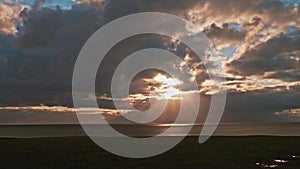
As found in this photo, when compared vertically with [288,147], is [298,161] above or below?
below

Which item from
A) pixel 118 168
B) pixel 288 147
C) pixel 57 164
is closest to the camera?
pixel 118 168

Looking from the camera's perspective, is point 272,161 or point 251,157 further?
point 251,157

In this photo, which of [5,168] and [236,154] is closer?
[5,168]

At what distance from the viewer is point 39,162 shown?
133ft

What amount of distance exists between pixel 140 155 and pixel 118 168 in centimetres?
994

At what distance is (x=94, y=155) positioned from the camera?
155 feet

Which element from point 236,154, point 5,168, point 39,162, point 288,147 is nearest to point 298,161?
point 236,154

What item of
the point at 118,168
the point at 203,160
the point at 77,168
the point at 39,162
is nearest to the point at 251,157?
the point at 203,160

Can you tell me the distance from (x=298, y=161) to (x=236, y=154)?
26.5 ft

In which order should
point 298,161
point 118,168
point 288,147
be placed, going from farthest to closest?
point 288,147
point 298,161
point 118,168

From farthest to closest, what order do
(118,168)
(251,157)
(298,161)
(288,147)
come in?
(288,147), (251,157), (298,161), (118,168)

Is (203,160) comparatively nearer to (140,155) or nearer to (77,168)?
(140,155)

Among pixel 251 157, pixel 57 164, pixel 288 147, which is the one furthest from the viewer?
pixel 288 147

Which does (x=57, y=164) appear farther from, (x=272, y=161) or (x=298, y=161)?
(x=298, y=161)
